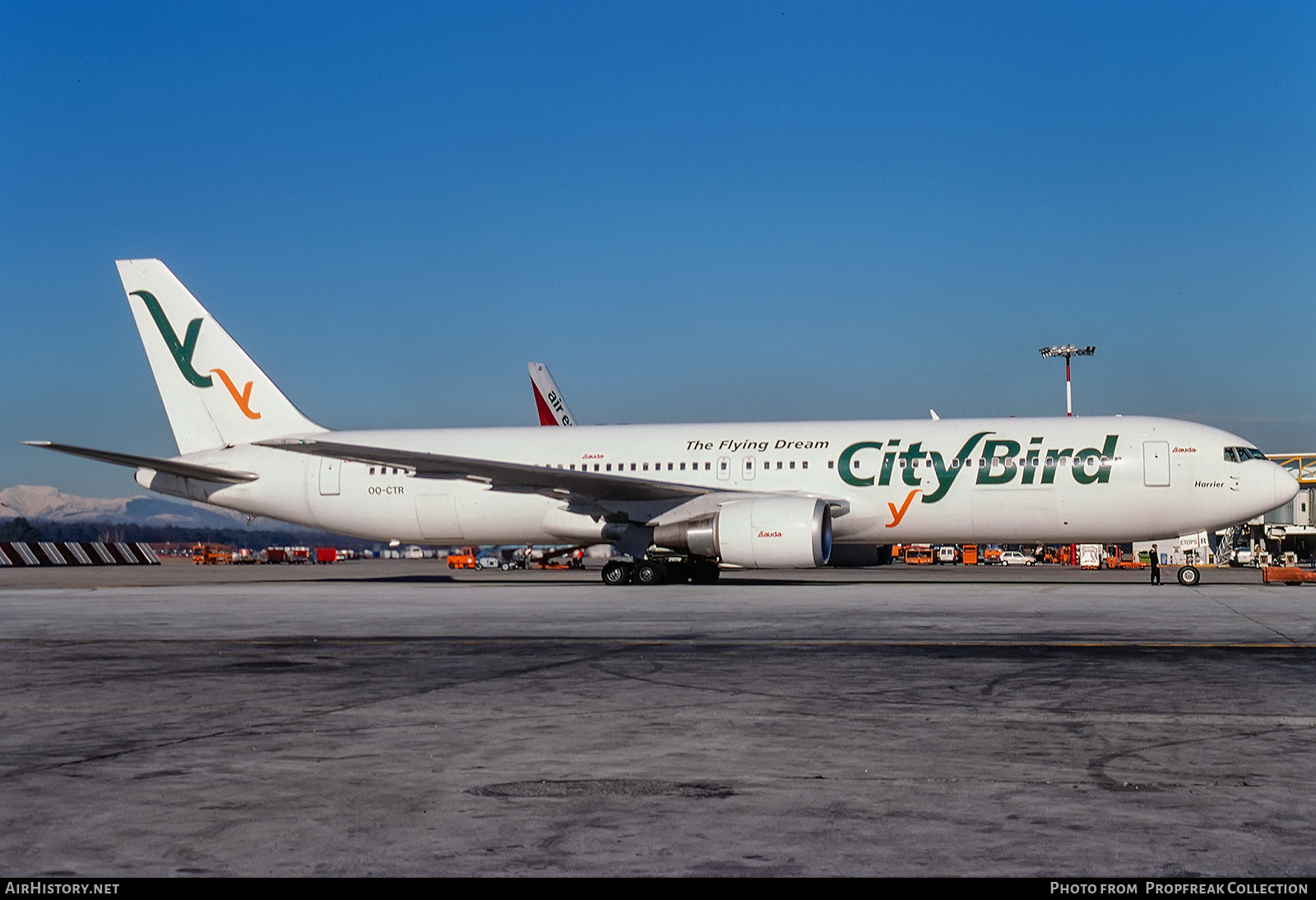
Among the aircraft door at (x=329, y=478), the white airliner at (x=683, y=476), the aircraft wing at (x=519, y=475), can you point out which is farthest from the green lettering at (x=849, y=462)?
the aircraft door at (x=329, y=478)

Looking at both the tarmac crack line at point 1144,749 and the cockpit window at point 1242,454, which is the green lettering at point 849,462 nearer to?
the cockpit window at point 1242,454

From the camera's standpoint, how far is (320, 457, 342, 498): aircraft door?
101ft

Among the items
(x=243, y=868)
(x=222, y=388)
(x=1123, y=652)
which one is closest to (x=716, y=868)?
(x=243, y=868)

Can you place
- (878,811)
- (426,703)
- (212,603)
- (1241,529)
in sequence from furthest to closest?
(1241,529) → (212,603) → (426,703) → (878,811)

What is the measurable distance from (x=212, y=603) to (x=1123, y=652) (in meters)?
15.3

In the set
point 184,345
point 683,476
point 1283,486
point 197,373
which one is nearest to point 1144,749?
→ point 1283,486

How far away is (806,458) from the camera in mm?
27344

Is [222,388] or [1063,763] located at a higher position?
[222,388]

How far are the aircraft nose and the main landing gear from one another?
39.1 feet

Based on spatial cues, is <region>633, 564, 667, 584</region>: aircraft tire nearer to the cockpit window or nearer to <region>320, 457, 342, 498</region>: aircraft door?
<region>320, 457, 342, 498</region>: aircraft door

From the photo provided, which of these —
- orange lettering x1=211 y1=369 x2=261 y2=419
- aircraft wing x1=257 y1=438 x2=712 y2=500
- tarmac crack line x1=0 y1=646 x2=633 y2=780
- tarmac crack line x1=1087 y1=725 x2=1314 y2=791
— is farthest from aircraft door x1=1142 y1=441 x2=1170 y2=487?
orange lettering x1=211 y1=369 x2=261 y2=419

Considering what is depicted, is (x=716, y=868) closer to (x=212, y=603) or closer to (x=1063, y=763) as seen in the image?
Answer: (x=1063, y=763)

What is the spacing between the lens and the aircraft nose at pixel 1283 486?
82.3 feet

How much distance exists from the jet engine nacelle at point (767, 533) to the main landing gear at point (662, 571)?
6.04 feet
